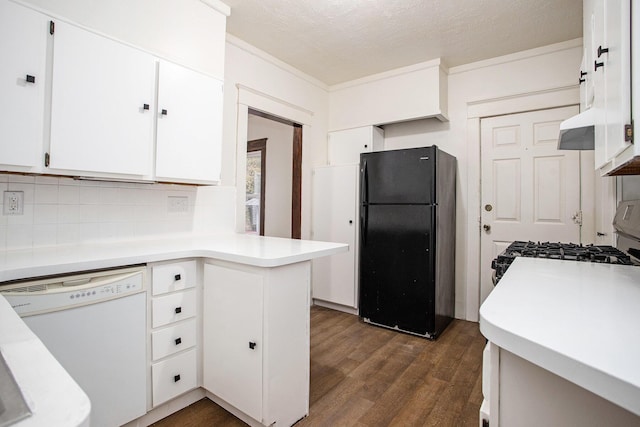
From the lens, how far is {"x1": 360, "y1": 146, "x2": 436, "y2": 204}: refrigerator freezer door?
9.02 ft

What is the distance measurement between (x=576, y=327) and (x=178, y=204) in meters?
2.27

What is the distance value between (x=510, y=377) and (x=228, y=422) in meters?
1.50

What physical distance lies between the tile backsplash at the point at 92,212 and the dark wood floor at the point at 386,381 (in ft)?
3.72

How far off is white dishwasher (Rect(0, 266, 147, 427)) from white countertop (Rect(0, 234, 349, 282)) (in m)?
0.06

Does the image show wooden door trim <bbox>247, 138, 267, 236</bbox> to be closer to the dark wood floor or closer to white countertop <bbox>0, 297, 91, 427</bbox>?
the dark wood floor

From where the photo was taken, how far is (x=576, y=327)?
0.63m

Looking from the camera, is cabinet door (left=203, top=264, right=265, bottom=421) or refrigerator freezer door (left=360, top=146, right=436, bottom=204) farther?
refrigerator freezer door (left=360, top=146, right=436, bottom=204)

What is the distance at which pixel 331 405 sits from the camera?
71.2 inches

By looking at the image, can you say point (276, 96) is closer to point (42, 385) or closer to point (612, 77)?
point (612, 77)

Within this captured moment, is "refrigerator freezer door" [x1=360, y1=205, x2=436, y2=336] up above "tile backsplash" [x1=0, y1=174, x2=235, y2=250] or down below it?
below

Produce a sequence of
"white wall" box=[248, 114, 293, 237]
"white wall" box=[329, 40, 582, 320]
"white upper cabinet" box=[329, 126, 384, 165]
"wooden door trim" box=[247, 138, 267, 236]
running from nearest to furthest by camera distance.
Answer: "white wall" box=[329, 40, 582, 320]
"white upper cabinet" box=[329, 126, 384, 165]
"white wall" box=[248, 114, 293, 237]
"wooden door trim" box=[247, 138, 267, 236]

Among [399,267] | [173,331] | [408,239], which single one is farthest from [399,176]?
[173,331]

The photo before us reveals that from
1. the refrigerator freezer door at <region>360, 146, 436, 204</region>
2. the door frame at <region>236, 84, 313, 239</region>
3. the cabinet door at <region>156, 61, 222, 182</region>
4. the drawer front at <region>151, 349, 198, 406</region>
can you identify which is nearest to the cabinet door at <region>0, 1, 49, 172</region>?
the cabinet door at <region>156, 61, 222, 182</region>

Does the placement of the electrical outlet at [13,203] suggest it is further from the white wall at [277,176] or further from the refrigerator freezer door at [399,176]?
the white wall at [277,176]
